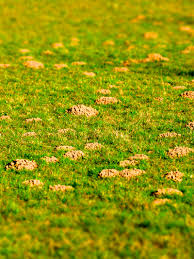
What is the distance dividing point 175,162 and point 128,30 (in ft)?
96.2

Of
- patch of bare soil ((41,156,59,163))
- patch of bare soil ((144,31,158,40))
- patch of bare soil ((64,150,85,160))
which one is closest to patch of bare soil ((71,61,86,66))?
patch of bare soil ((144,31,158,40))

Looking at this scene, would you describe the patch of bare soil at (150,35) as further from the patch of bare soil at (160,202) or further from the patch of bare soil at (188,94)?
the patch of bare soil at (160,202)

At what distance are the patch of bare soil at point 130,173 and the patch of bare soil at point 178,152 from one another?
1940 mm

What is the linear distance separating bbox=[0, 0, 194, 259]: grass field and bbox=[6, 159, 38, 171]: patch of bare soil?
230 millimetres

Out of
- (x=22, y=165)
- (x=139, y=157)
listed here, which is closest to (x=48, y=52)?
(x=22, y=165)

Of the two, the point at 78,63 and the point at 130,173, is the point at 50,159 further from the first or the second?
the point at 78,63

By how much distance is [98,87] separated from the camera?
2111cm

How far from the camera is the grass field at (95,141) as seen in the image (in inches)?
351

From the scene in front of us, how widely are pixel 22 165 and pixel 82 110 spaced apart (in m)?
5.87

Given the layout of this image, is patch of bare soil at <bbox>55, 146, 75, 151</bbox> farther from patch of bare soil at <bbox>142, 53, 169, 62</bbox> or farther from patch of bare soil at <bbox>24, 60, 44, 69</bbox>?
patch of bare soil at <bbox>142, 53, 169, 62</bbox>

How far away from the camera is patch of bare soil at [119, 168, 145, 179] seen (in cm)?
1216

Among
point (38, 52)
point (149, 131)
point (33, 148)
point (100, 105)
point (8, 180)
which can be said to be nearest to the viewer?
point (8, 180)

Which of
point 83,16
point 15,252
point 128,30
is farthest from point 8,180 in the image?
point 83,16

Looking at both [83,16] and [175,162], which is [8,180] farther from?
[83,16]
